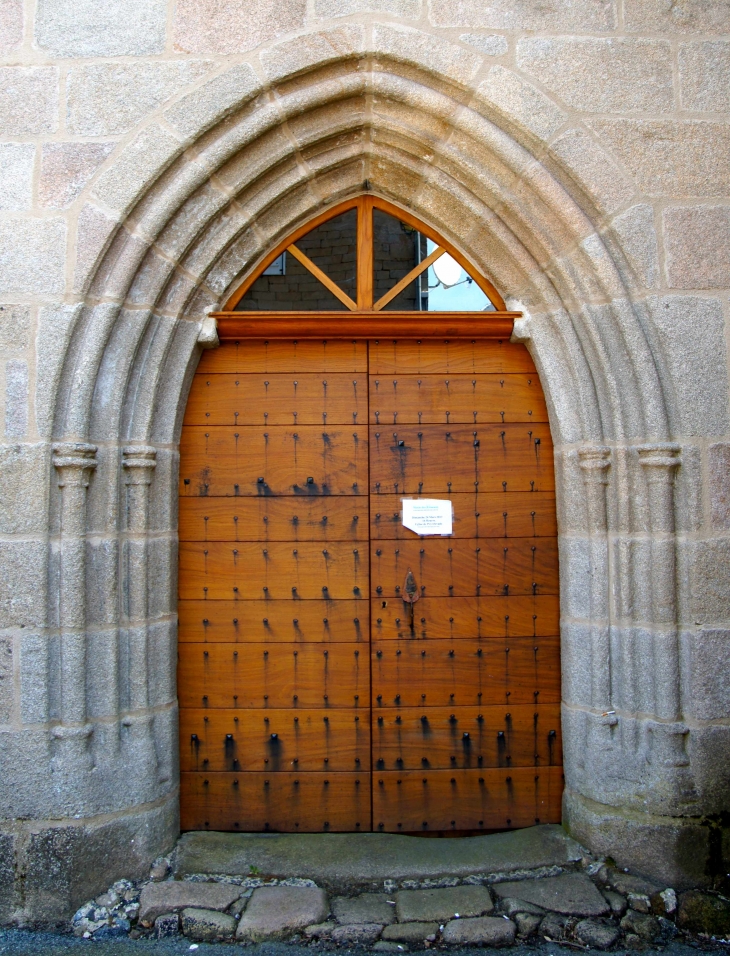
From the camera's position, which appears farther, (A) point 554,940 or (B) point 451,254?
(B) point 451,254

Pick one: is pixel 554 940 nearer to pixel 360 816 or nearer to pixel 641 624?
pixel 360 816

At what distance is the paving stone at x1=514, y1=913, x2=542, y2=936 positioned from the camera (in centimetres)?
250

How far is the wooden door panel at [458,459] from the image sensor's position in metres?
3.10

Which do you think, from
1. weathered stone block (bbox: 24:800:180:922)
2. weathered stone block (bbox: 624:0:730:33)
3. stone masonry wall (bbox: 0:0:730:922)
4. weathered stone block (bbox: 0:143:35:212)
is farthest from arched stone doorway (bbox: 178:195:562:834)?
weathered stone block (bbox: 624:0:730:33)

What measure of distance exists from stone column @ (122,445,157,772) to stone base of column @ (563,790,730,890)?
191 centimetres

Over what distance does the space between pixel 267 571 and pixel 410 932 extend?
4.88ft

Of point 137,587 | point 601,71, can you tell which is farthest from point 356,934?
point 601,71

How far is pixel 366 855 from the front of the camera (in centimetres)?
284

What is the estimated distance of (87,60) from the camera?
280 cm

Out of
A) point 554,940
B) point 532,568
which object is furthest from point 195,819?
point 532,568

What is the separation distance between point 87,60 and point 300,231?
1071 mm

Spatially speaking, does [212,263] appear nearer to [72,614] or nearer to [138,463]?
[138,463]

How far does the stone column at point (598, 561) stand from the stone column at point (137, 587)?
6.01ft

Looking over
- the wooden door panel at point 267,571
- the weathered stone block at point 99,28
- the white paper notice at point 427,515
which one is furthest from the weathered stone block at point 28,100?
the white paper notice at point 427,515
